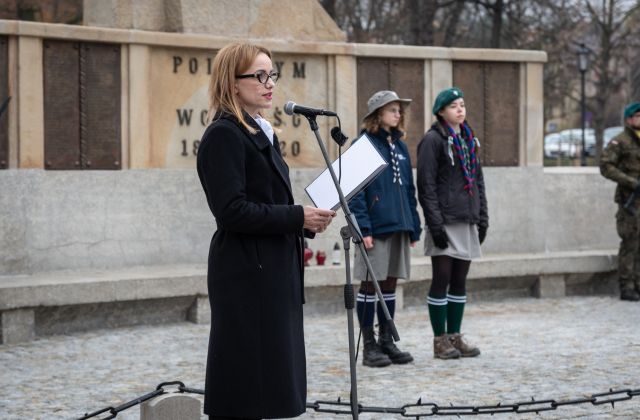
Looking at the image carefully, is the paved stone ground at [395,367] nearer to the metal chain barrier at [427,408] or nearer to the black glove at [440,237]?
the metal chain barrier at [427,408]

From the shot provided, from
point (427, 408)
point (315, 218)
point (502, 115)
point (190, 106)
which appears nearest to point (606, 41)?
point (502, 115)

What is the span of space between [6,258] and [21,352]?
3.45 feet

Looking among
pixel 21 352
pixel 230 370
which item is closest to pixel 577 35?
pixel 21 352

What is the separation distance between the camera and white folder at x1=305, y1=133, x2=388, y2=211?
486 cm

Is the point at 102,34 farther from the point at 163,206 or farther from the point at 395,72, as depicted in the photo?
the point at 395,72

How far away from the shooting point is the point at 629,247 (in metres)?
11.3

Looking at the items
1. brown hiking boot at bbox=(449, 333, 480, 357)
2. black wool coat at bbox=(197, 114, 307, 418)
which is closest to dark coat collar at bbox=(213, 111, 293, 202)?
black wool coat at bbox=(197, 114, 307, 418)

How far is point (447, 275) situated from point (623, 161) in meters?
4.00

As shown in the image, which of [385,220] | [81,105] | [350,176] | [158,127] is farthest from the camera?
[158,127]

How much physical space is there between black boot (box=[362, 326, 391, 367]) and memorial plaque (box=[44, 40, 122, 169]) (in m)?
3.15

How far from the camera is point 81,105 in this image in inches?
382

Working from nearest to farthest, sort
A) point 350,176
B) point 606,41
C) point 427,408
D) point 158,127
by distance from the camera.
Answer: point 350,176 → point 427,408 → point 158,127 → point 606,41

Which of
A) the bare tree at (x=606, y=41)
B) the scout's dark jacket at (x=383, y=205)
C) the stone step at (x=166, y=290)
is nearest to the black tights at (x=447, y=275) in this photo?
the scout's dark jacket at (x=383, y=205)

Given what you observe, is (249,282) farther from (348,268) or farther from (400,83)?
(400,83)
